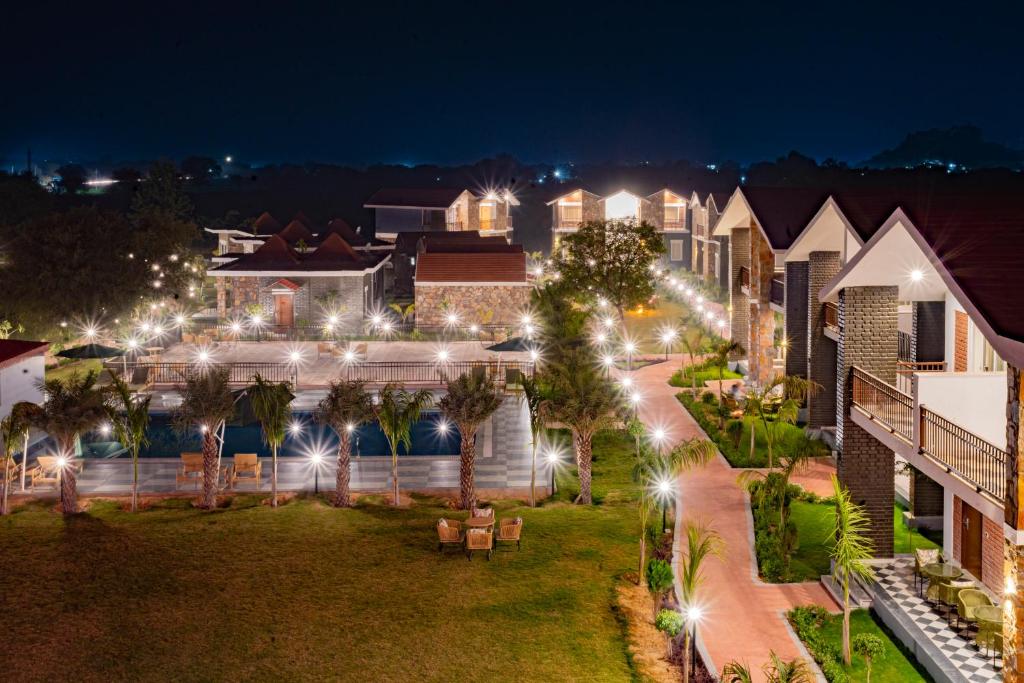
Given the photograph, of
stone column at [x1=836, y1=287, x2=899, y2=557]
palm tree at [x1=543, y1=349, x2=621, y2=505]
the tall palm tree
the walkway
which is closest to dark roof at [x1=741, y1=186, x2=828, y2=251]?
the walkway

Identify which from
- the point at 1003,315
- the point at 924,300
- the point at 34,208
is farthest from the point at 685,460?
the point at 34,208

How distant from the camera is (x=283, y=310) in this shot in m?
46.0

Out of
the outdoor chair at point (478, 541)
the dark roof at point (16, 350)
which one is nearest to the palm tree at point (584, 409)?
the outdoor chair at point (478, 541)

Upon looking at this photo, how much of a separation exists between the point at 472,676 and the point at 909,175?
89179mm

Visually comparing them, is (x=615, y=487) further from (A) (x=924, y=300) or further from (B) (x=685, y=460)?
(A) (x=924, y=300)

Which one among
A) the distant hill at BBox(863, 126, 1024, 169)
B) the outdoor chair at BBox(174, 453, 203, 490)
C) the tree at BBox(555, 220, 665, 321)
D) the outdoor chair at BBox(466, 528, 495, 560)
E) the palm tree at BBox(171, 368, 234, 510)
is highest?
the distant hill at BBox(863, 126, 1024, 169)

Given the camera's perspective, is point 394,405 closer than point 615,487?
Yes

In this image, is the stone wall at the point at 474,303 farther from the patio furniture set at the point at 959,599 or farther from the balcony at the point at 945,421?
the patio furniture set at the point at 959,599

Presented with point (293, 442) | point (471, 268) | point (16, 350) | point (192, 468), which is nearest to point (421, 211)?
point (471, 268)

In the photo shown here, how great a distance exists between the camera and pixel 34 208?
244ft

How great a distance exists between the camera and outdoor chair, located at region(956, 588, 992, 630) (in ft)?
45.0

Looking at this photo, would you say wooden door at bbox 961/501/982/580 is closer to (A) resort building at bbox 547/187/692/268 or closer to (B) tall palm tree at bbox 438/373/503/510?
(B) tall palm tree at bbox 438/373/503/510

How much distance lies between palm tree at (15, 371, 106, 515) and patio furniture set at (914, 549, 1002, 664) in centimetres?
1607

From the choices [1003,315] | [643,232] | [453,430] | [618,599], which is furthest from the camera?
[643,232]
